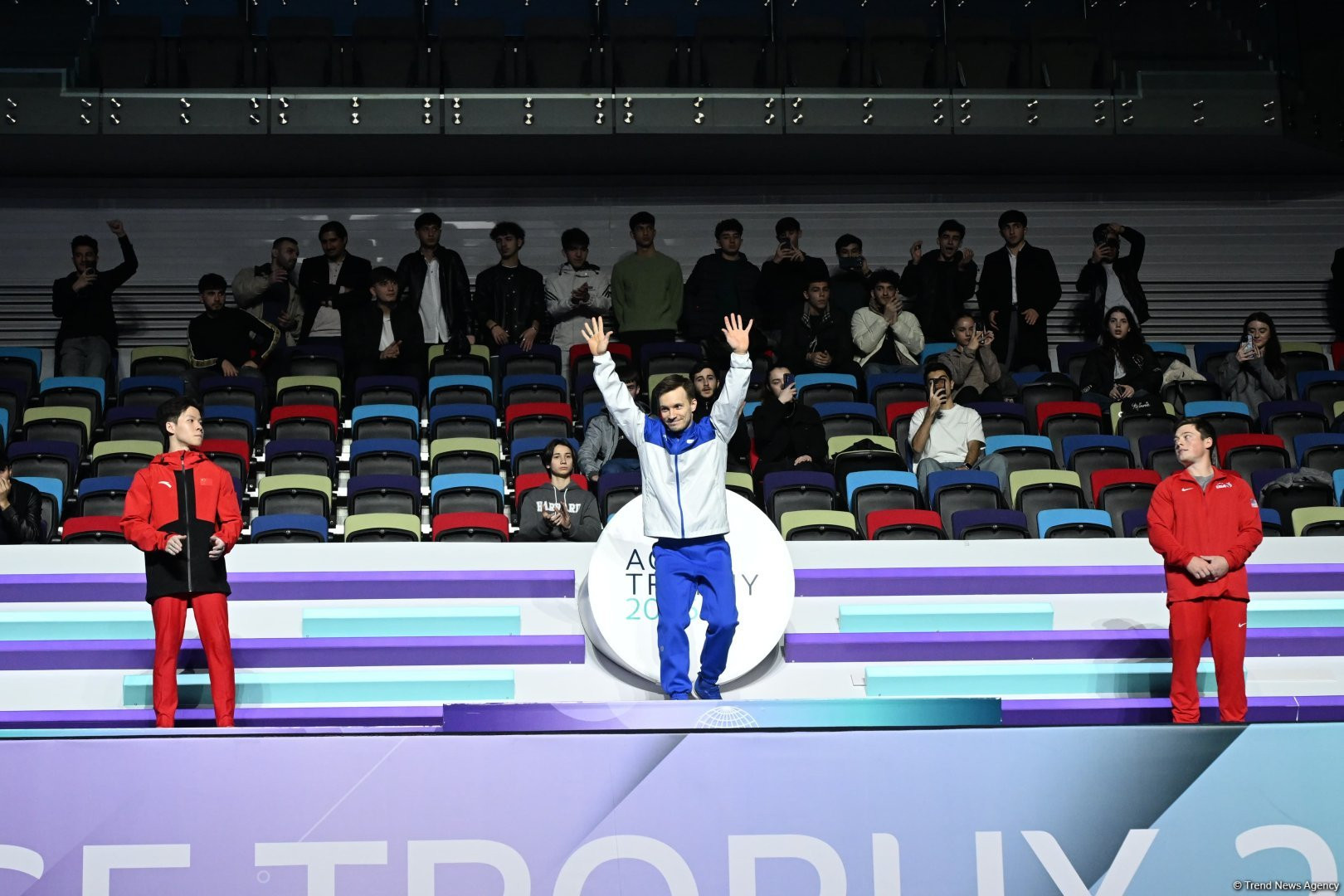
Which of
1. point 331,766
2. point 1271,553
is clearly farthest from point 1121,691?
point 331,766

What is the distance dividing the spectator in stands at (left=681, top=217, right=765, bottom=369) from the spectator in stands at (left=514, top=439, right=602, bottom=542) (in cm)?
384

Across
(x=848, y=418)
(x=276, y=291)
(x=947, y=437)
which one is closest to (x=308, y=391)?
(x=276, y=291)

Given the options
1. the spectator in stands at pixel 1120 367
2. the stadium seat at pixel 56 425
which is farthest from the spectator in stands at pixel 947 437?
the stadium seat at pixel 56 425

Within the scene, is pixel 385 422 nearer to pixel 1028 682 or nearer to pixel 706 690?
pixel 706 690

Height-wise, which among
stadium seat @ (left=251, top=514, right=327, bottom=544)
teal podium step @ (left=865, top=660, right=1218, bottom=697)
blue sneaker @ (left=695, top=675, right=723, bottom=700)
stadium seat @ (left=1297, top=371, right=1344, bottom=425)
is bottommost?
teal podium step @ (left=865, top=660, right=1218, bottom=697)

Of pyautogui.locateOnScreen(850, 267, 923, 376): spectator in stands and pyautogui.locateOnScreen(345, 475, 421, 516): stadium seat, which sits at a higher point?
pyautogui.locateOnScreen(850, 267, 923, 376): spectator in stands

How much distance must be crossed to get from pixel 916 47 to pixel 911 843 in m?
10.7

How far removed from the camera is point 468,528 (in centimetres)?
847

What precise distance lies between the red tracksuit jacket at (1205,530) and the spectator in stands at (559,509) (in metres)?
3.14

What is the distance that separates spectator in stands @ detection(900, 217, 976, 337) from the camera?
1240 centimetres

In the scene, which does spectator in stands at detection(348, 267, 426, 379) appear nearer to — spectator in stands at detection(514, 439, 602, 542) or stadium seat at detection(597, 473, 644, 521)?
stadium seat at detection(597, 473, 644, 521)

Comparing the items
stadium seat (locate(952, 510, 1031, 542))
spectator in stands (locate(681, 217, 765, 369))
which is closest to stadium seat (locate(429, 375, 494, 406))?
spectator in stands (locate(681, 217, 765, 369))

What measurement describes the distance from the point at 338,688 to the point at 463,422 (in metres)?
3.51

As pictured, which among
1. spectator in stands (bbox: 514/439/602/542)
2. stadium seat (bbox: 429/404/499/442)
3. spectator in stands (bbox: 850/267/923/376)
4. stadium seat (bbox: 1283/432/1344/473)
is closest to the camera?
spectator in stands (bbox: 514/439/602/542)
